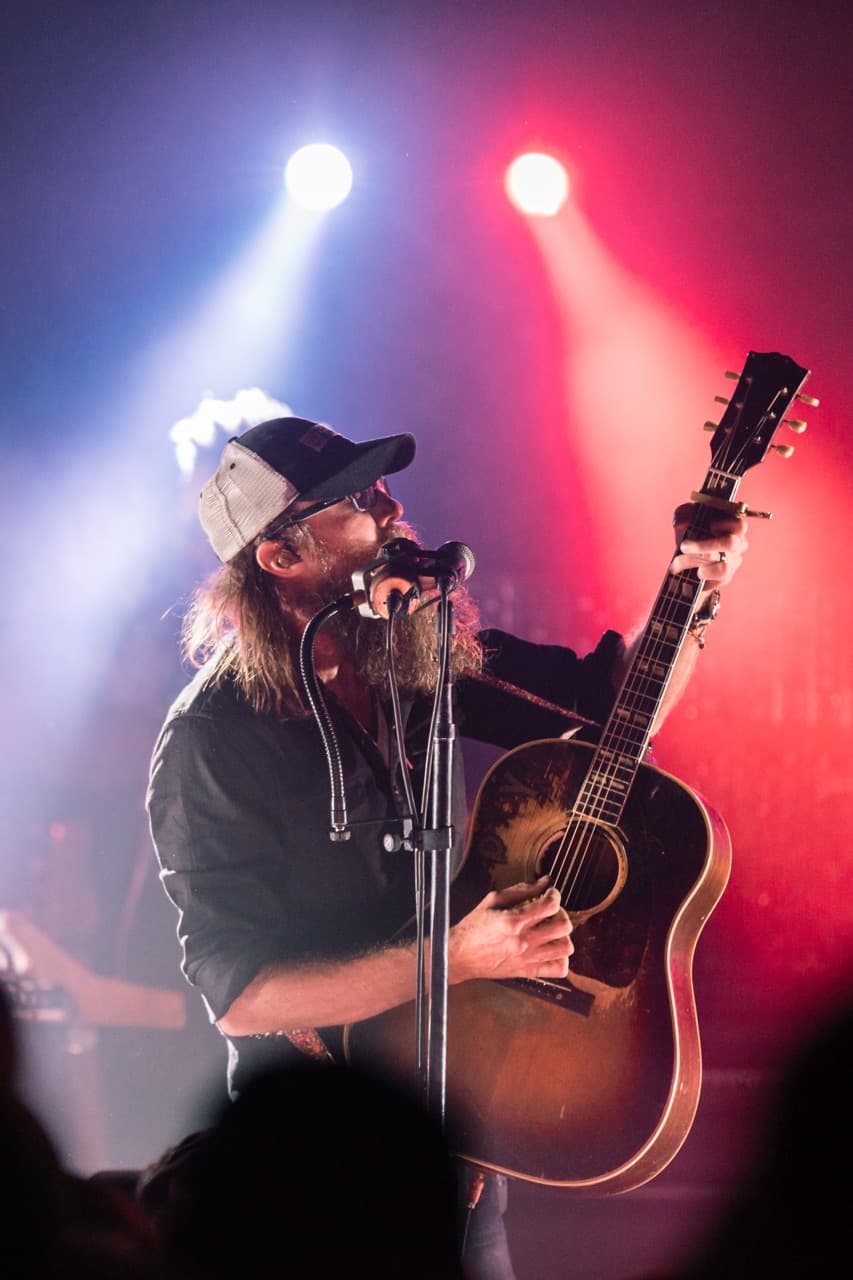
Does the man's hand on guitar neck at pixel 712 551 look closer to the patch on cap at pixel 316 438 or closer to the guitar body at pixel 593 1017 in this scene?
the guitar body at pixel 593 1017

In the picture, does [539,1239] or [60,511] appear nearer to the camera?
[539,1239]

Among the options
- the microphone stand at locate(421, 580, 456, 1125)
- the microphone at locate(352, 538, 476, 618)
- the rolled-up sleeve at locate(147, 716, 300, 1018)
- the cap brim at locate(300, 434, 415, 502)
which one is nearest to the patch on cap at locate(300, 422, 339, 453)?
the cap brim at locate(300, 434, 415, 502)

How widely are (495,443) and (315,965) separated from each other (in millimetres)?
3277

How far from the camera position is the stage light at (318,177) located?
16.0 ft

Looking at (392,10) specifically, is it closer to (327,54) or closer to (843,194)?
(327,54)

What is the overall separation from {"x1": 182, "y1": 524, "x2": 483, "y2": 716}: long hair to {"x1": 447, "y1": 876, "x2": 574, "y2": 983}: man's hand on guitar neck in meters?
0.73

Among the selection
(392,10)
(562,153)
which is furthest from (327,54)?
(562,153)

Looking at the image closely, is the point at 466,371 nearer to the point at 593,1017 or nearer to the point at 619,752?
the point at 619,752

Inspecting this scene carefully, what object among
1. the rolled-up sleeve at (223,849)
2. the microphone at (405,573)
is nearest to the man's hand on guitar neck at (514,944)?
the rolled-up sleeve at (223,849)


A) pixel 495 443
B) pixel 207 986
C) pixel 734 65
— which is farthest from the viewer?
pixel 495 443

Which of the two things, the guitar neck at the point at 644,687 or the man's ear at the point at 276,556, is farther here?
the man's ear at the point at 276,556

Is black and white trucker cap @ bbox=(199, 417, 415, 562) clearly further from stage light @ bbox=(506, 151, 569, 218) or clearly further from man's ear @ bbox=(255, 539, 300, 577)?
stage light @ bbox=(506, 151, 569, 218)

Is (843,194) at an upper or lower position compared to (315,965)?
upper

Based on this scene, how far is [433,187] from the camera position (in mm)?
4969
